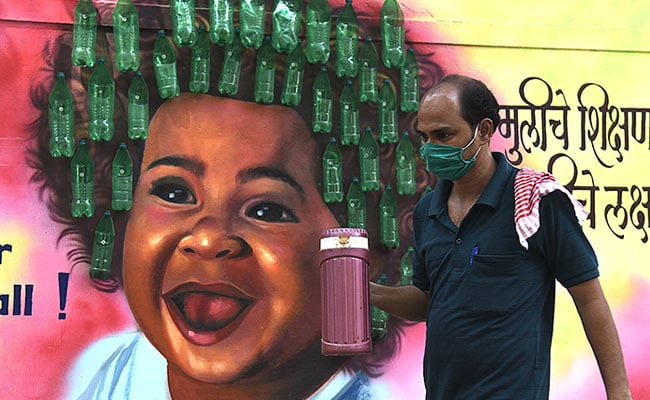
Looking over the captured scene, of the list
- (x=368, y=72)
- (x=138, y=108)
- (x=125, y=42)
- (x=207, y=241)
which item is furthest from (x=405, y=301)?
(x=125, y=42)

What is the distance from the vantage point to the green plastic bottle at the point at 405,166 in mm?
4492

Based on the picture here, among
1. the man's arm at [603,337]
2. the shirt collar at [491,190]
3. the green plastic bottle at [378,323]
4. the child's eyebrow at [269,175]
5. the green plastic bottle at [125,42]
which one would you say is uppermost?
the green plastic bottle at [125,42]

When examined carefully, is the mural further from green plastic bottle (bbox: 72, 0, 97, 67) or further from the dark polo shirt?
the dark polo shirt

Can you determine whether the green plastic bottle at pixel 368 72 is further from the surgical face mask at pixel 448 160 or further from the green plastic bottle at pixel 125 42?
the surgical face mask at pixel 448 160

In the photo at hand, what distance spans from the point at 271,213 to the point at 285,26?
92 cm

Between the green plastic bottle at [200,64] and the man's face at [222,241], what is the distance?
0.21 feet

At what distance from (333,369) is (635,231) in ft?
5.85

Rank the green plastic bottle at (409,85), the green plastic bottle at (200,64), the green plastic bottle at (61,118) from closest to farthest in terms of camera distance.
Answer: the green plastic bottle at (61,118) → the green plastic bottle at (200,64) → the green plastic bottle at (409,85)

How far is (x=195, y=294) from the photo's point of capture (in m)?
4.35

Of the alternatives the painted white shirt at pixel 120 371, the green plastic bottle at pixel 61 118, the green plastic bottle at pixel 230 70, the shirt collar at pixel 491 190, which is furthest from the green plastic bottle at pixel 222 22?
the shirt collar at pixel 491 190

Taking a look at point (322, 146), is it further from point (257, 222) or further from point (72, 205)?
point (72, 205)

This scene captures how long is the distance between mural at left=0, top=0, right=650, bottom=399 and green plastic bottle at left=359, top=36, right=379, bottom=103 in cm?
5

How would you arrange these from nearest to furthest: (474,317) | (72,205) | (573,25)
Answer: (474,317) < (72,205) < (573,25)

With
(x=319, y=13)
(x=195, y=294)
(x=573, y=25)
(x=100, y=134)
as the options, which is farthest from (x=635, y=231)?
(x=100, y=134)
